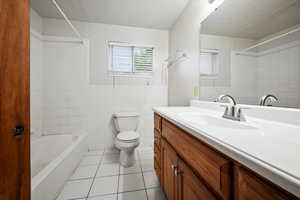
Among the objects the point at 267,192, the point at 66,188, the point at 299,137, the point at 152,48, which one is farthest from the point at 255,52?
the point at 66,188

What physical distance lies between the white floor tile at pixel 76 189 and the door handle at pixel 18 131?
38.5 inches

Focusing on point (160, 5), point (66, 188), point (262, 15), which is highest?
point (160, 5)

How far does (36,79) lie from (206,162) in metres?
2.40

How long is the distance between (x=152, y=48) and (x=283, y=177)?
249 centimetres

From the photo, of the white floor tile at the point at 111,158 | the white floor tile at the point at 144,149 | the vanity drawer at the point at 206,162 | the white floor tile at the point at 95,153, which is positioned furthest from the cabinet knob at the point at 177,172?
the white floor tile at the point at 95,153

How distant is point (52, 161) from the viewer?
1.29m

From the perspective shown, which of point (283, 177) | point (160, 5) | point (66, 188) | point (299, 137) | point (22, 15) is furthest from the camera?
point (160, 5)

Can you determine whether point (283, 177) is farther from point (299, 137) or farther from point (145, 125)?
point (145, 125)

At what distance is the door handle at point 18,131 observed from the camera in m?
0.59

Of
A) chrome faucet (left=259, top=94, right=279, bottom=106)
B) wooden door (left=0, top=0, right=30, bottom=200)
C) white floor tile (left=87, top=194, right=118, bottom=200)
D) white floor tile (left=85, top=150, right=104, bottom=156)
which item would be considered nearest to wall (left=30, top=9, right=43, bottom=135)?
white floor tile (left=85, top=150, right=104, bottom=156)

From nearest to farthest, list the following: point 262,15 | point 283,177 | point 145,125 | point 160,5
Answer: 1. point 283,177
2. point 262,15
3. point 160,5
4. point 145,125

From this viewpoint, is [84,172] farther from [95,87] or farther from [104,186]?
[95,87]

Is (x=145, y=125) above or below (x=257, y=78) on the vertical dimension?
below

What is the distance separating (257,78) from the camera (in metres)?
0.91
